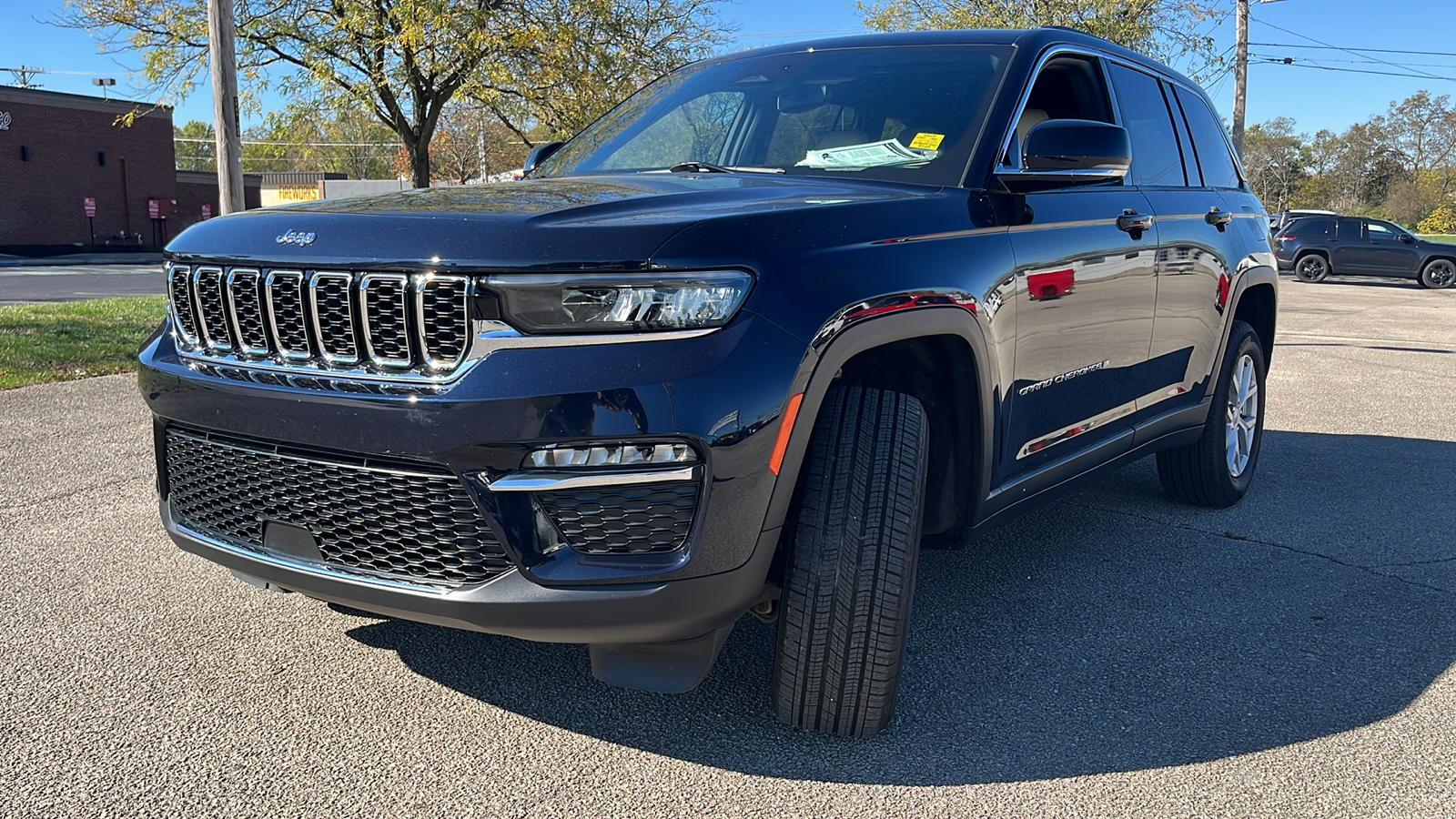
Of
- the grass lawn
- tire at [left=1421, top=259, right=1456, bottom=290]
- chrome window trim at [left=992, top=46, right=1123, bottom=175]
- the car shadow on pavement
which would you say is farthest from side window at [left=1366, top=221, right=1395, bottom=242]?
chrome window trim at [left=992, top=46, right=1123, bottom=175]

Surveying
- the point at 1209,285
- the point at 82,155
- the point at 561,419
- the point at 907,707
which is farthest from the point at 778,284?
the point at 82,155

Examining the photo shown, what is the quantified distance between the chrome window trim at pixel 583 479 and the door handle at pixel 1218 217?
3.15m

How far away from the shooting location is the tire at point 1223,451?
4852 millimetres

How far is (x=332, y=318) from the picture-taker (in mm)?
2424

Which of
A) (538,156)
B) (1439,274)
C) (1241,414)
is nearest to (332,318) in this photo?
(538,156)

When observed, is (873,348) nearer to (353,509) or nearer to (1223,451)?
(353,509)

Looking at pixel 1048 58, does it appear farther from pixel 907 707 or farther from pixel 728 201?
pixel 907 707

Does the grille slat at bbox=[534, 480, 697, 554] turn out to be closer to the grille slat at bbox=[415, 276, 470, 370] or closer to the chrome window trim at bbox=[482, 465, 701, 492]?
the chrome window trim at bbox=[482, 465, 701, 492]

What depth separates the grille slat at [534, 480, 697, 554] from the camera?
2.26 m

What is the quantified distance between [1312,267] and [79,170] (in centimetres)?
3999

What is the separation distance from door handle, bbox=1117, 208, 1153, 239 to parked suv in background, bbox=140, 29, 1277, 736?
1.14 ft

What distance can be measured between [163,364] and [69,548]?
168cm

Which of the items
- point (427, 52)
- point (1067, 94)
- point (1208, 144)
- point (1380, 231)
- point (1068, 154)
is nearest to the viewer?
point (1068, 154)

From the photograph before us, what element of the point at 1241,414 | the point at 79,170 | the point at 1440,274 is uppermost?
the point at 79,170
